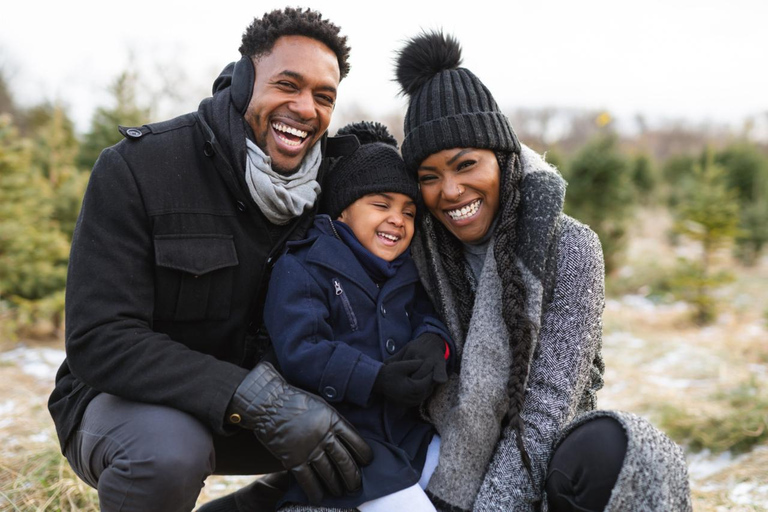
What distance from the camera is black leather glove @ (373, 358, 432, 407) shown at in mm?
1813

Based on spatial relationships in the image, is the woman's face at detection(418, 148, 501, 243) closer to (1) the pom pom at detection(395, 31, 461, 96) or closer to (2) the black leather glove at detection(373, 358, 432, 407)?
(1) the pom pom at detection(395, 31, 461, 96)

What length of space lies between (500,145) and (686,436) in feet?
8.93

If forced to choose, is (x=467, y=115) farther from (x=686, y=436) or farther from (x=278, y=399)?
(x=686, y=436)

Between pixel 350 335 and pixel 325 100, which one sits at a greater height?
pixel 325 100

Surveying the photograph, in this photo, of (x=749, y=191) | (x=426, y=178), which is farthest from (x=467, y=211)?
(x=749, y=191)

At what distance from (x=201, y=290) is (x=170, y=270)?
4.9 inches

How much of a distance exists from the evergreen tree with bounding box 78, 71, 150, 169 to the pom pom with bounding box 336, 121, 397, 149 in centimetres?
470

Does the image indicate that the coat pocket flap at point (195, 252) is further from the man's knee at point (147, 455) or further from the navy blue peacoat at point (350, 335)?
the man's knee at point (147, 455)

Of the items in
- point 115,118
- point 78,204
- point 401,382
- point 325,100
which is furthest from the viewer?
point 115,118

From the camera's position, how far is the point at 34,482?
8.96 feet

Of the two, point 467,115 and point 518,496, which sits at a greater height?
point 467,115

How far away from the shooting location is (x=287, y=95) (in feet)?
6.77

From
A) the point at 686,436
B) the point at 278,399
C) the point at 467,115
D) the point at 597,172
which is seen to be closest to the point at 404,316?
the point at 278,399

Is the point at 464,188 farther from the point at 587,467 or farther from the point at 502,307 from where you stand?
the point at 587,467
